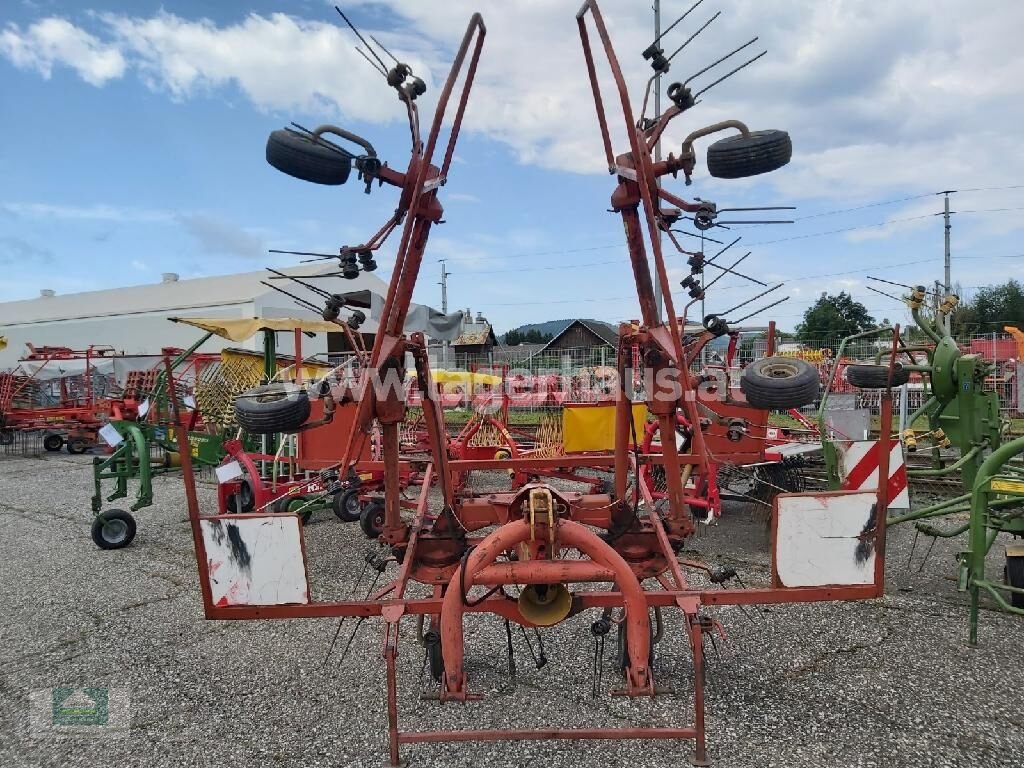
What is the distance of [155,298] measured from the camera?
3700cm

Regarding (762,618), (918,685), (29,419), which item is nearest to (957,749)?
(918,685)

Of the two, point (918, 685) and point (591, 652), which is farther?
point (591, 652)

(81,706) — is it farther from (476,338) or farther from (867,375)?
(476,338)

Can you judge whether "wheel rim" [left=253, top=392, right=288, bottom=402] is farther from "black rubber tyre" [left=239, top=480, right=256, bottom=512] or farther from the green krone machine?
"black rubber tyre" [left=239, top=480, right=256, bottom=512]

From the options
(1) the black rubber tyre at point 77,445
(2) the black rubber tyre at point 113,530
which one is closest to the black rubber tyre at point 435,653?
(2) the black rubber tyre at point 113,530

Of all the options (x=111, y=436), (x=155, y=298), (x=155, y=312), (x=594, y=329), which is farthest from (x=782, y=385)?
(x=155, y=298)

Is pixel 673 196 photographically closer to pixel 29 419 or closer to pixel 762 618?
pixel 762 618

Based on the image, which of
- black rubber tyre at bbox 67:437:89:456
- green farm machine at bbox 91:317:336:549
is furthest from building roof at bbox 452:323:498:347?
green farm machine at bbox 91:317:336:549

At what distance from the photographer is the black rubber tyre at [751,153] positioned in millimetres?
3023

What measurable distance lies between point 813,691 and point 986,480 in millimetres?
1816

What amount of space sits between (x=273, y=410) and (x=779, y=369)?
2.55m

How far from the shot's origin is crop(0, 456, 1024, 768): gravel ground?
123 inches

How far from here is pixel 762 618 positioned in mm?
4680

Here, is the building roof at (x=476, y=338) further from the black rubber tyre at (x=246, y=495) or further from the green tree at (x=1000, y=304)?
the green tree at (x=1000, y=304)
